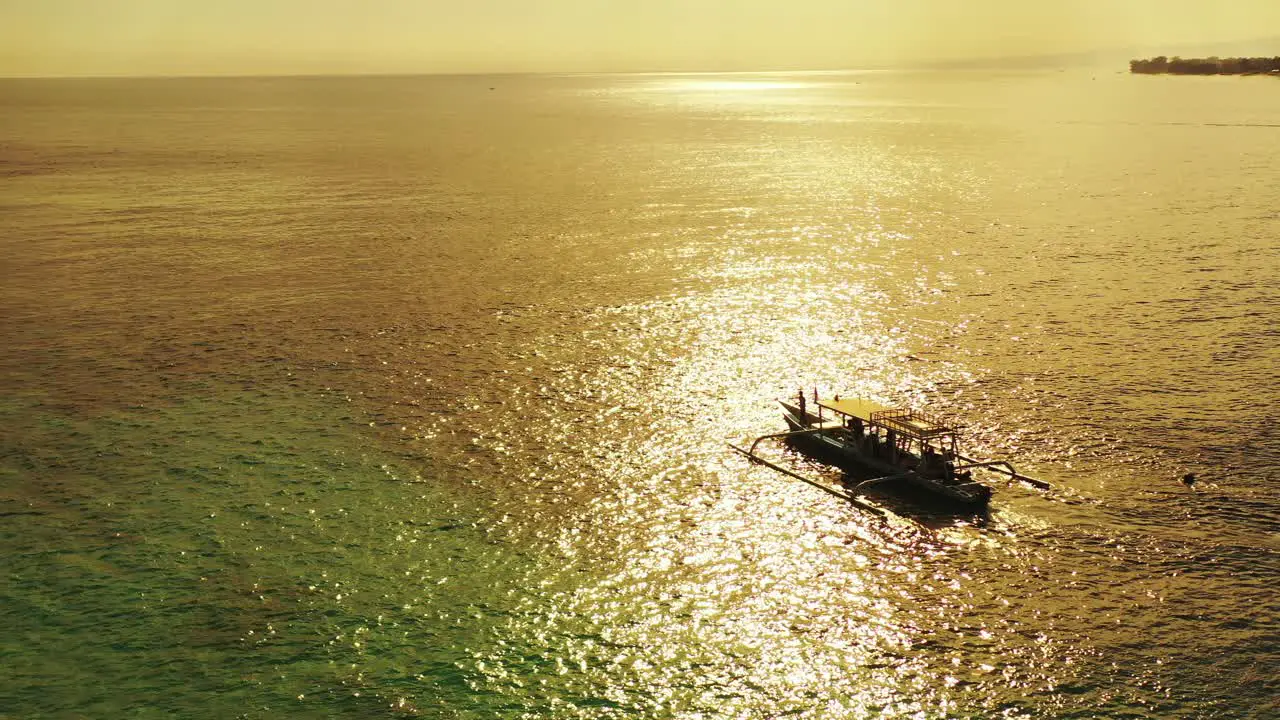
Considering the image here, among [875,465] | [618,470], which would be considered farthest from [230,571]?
[875,465]

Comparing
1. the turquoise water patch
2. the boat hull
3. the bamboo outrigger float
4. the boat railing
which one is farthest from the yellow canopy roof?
the turquoise water patch

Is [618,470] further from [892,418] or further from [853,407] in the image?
[892,418]

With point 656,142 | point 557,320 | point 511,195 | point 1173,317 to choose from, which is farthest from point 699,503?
point 656,142

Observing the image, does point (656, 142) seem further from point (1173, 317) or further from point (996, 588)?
point (996, 588)

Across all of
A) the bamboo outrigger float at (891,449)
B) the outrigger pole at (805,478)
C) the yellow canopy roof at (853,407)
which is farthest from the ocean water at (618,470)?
the yellow canopy roof at (853,407)

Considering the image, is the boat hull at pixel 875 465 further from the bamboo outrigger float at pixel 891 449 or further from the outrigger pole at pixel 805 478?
the outrigger pole at pixel 805 478

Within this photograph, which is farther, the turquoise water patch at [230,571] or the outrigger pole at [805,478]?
the outrigger pole at [805,478]
